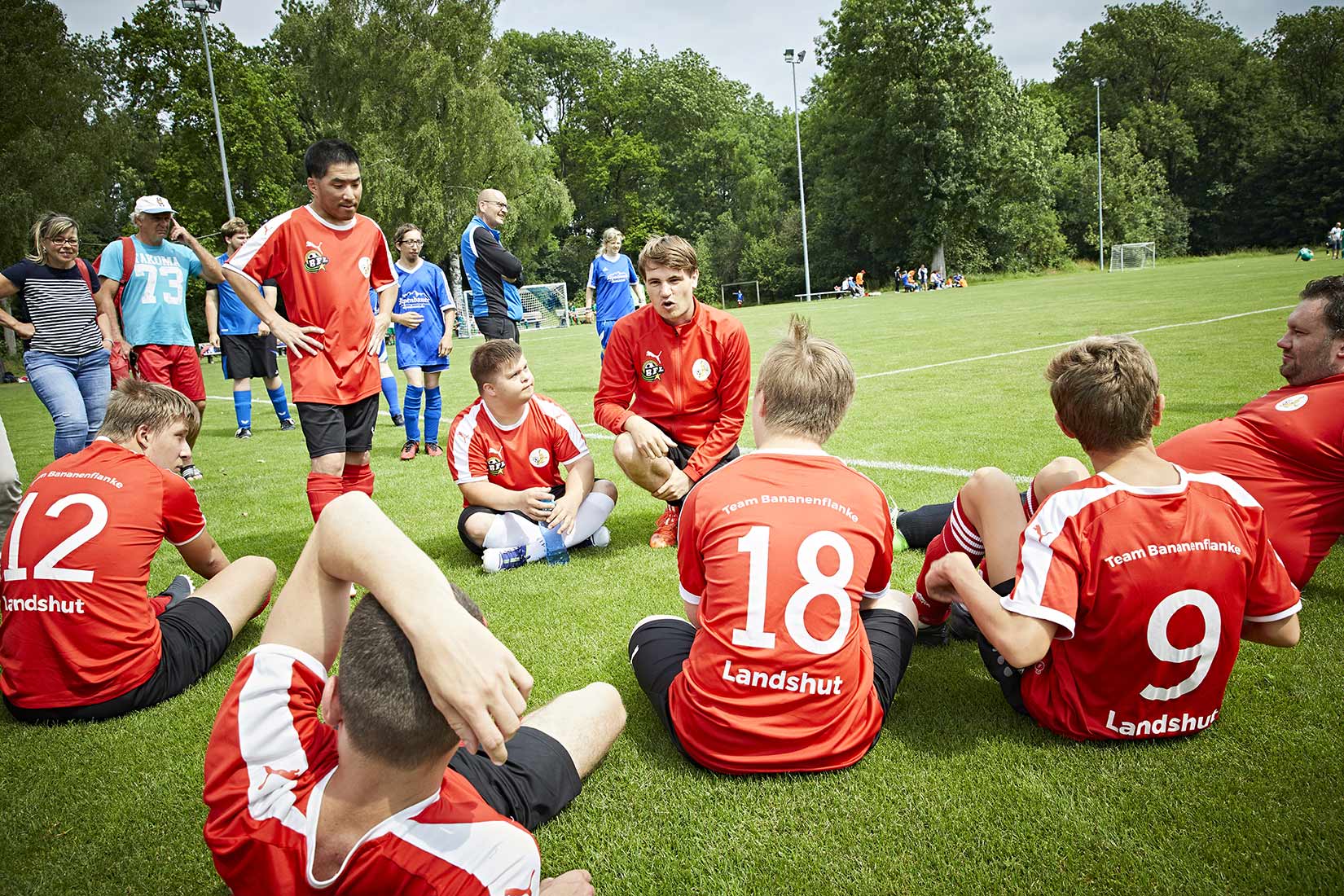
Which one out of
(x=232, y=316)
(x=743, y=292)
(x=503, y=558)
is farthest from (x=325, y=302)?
(x=743, y=292)

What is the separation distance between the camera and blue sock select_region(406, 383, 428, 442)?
30.2ft

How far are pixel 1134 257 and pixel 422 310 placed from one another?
5812 centimetres

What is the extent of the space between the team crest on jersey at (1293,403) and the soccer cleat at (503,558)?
4030 mm

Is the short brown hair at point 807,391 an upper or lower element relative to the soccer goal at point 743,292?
lower

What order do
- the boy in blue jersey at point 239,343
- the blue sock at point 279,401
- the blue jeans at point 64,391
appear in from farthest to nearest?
the blue sock at point 279,401, the boy in blue jersey at point 239,343, the blue jeans at point 64,391

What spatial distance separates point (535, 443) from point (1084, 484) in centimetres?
351

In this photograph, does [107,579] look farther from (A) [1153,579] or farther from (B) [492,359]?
(A) [1153,579]

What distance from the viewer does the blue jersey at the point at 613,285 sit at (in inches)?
533

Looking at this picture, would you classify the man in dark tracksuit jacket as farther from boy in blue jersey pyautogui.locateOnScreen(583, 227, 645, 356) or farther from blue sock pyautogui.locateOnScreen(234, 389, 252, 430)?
blue sock pyautogui.locateOnScreen(234, 389, 252, 430)

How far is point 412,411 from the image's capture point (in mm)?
9211

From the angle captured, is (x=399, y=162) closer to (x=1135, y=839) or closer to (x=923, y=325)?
(x=923, y=325)

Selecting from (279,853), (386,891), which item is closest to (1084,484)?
(386,891)

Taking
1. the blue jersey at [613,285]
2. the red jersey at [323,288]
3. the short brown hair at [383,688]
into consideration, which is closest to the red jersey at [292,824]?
the short brown hair at [383,688]

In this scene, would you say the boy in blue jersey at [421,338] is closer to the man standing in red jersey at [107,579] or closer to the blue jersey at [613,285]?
the blue jersey at [613,285]
